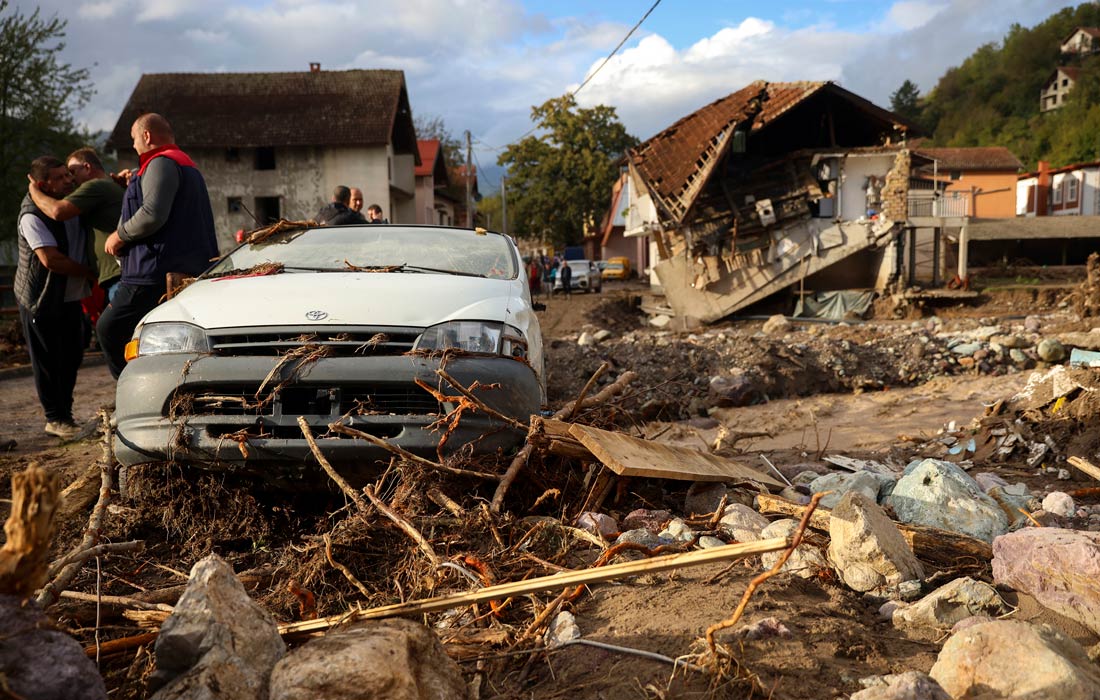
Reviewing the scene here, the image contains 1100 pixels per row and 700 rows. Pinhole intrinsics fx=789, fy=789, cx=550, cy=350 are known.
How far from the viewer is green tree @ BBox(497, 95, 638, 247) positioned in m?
51.1

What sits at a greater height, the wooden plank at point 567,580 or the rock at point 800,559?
the wooden plank at point 567,580

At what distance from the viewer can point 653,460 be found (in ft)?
11.6

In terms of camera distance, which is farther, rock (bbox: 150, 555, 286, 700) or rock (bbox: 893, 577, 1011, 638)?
rock (bbox: 893, 577, 1011, 638)

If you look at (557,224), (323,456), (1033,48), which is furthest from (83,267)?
(1033,48)

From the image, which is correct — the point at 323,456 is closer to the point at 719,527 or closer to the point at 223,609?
the point at 223,609

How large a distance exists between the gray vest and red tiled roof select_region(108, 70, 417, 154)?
27.6m

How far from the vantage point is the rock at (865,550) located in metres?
2.79

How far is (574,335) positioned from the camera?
17.4 metres

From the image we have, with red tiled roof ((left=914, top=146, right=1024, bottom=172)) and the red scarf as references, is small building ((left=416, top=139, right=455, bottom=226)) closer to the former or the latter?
red tiled roof ((left=914, top=146, right=1024, bottom=172))

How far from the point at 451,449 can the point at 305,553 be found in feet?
2.24

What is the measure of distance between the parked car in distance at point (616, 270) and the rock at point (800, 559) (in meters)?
41.5

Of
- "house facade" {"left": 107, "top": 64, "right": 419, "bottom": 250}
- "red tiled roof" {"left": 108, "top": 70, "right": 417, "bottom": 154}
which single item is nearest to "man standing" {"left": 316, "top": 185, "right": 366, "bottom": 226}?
"house facade" {"left": 107, "top": 64, "right": 419, "bottom": 250}

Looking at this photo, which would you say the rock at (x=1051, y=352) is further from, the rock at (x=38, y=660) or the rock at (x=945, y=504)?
the rock at (x=38, y=660)

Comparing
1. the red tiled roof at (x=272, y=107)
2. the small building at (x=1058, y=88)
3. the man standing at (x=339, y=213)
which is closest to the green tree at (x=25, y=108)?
the red tiled roof at (x=272, y=107)
